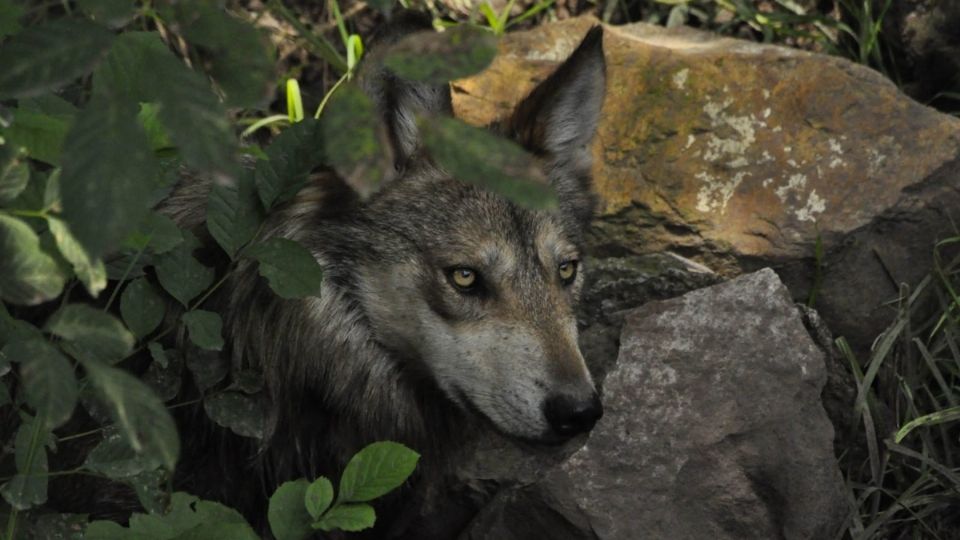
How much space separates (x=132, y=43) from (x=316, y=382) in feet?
7.43

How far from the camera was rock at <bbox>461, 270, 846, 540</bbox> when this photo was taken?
3.79 meters

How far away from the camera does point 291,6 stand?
649 centimetres

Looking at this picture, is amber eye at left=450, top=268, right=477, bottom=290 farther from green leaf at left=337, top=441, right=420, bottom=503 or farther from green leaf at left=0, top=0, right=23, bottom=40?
green leaf at left=0, top=0, right=23, bottom=40

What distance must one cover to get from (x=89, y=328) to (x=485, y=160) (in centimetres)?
80

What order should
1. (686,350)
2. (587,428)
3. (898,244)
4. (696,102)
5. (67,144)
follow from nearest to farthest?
(67,144) < (587,428) < (686,350) < (898,244) < (696,102)

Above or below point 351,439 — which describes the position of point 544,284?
above

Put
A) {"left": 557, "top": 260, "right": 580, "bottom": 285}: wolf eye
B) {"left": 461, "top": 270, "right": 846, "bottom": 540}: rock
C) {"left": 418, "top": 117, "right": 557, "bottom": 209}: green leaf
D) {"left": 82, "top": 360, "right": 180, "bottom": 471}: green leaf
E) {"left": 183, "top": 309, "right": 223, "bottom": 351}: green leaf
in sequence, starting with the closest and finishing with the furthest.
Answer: {"left": 418, "top": 117, "right": 557, "bottom": 209}: green leaf < {"left": 82, "top": 360, "right": 180, "bottom": 471}: green leaf < {"left": 183, "top": 309, "right": 223, "bottom": 351}: green leaf < {"left": 461, "top": 270, "right": 846, "bottom": 540}: rock < {"left": 557, "top": 260, "right": 580, "bottom": 285}: wolf eye

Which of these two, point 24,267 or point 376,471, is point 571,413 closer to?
point 376,471

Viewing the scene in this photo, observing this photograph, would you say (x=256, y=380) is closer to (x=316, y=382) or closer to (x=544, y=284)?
(x=316, y=382)

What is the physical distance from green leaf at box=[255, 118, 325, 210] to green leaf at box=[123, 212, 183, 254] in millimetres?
292

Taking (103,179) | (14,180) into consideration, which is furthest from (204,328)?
(103,179)

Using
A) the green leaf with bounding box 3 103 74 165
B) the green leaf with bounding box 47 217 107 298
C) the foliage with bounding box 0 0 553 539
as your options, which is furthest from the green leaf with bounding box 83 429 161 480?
the green leaf with bounding box 47 217 107 298

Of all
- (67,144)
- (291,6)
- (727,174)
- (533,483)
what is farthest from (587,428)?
(291,6)

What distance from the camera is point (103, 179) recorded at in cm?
159
